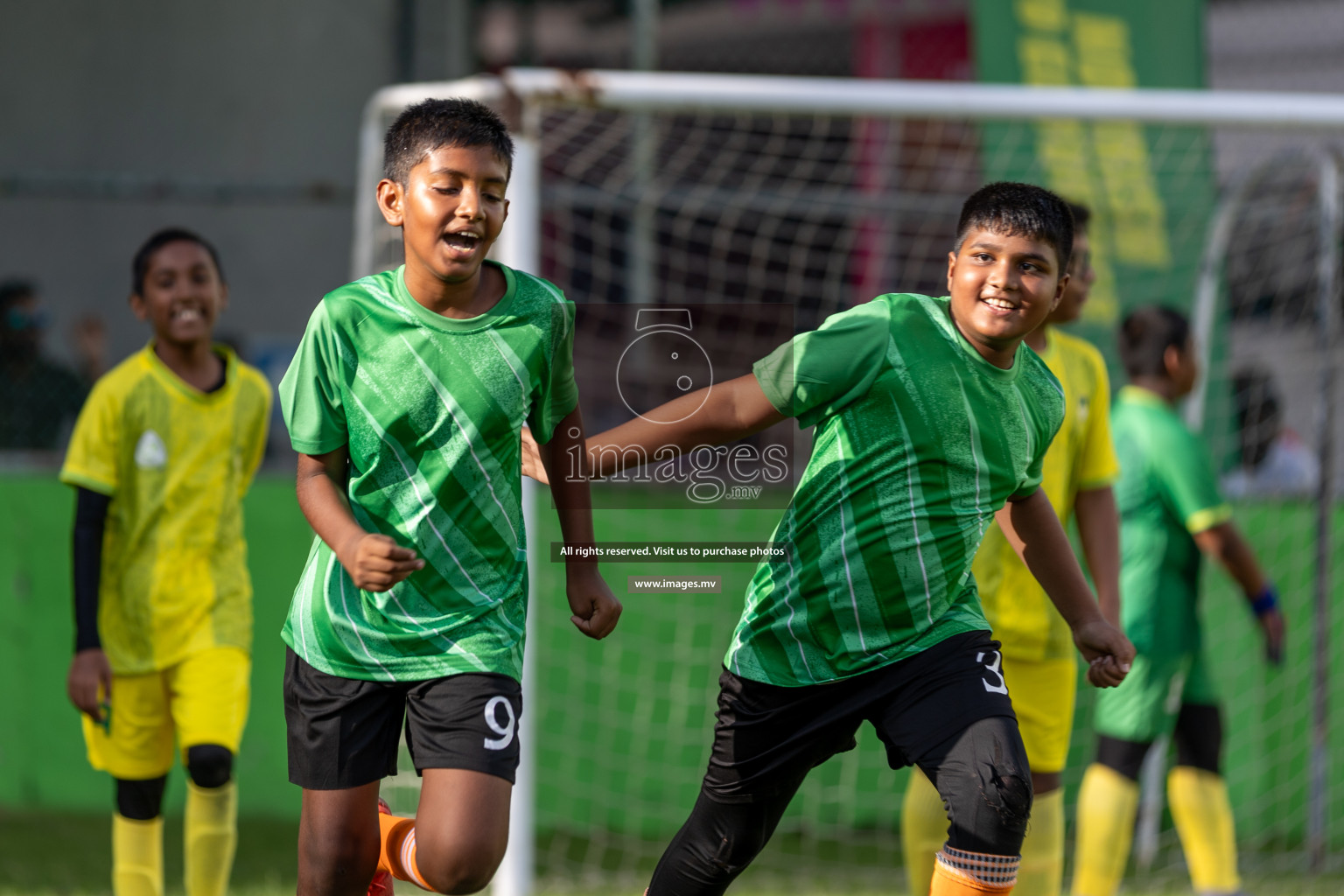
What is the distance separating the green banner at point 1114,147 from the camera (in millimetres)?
6219

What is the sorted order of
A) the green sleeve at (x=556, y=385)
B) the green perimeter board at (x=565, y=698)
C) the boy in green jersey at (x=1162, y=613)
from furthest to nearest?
the green perimeter board at (x=565, y=698) < the boy in green jersey at (x=1162, y=613) < the green sleeve at (x=556, y=385)

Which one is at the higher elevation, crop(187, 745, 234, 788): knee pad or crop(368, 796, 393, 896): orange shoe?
crop(187, 745, 234, 788): knee pad

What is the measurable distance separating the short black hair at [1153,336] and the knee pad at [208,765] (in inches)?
113

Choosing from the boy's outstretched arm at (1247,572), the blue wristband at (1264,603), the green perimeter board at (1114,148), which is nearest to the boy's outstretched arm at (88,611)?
the boy's outstretched arm at (1247,572)

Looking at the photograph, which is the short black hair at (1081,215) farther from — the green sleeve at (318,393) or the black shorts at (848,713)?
the green sleeve at (318,393)

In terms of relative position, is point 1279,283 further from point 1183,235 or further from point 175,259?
point 175,259

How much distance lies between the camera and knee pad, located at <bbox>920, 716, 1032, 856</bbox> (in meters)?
2.53

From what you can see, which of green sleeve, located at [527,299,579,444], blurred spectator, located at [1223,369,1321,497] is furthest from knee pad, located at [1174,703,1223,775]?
green sleeve, located at [527,299,579,444]

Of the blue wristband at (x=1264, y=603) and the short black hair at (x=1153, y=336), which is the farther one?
the blue wristband at (x=1264, y=603)

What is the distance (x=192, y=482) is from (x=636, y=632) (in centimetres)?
225

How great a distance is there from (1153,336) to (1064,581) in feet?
5.49

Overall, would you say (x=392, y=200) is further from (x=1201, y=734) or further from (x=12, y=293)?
(x=12, y=293)

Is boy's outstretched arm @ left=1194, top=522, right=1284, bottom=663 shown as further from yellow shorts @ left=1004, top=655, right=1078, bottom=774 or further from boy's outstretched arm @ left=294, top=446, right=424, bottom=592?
boy's outstretched arm @ left=294, top=446, right=424, bottom=592

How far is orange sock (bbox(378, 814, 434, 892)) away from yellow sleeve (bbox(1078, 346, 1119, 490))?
6.23ft
